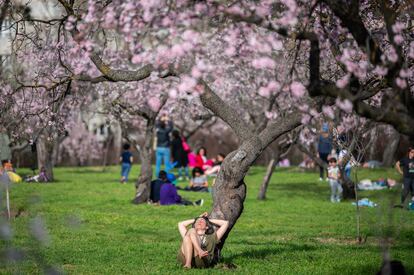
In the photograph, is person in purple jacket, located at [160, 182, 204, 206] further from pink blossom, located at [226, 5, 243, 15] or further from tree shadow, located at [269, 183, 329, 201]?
pink blossom, located at [226, 5, 243, 15]

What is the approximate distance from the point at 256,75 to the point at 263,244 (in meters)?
17.6

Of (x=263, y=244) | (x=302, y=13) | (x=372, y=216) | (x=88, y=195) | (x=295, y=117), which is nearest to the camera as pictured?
(x=302, y=13)

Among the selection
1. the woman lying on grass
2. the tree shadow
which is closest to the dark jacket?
the tree shadow

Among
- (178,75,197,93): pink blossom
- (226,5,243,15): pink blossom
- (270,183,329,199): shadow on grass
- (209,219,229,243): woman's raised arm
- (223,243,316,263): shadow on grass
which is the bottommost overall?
(223,243,316,263): shadow on grass

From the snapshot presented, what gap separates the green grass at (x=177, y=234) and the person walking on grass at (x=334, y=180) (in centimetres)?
35

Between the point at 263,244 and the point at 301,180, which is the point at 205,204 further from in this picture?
the point at 301,180

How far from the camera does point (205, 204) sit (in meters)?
23.9

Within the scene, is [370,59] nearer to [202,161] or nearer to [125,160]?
[125,160]

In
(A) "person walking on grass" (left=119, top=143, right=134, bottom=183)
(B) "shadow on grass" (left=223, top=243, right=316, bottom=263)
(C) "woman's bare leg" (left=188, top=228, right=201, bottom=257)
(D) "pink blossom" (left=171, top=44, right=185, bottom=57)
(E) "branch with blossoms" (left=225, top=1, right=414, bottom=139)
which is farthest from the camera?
(A) "person walking on grass" (left=119, top=143, right=134, bottom=183)

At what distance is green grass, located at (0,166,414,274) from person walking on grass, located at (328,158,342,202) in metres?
0.35

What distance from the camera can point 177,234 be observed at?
17188 mm

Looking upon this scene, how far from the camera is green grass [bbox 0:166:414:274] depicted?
12469mm

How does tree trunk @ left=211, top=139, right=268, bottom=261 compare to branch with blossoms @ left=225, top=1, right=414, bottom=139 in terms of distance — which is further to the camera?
tree trunk @ left=211, top=139, right=268, bottom=261

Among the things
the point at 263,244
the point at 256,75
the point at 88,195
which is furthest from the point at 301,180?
the point at 263,244
